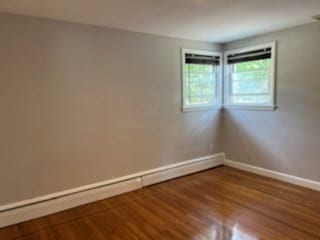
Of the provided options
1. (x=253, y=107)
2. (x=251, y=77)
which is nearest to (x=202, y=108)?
(x=253, y=107)

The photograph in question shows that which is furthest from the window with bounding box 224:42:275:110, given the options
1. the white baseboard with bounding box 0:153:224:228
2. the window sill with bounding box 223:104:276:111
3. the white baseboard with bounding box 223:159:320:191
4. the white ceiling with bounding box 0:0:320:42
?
the white baseboard with bounding box 0:153:224:228

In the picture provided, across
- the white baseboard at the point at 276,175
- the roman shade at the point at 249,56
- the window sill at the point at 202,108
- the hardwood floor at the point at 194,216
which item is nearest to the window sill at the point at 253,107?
the window sill at the point at 202,108

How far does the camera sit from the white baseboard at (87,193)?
2775 millimetres

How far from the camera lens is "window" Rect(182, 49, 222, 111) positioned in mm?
4160

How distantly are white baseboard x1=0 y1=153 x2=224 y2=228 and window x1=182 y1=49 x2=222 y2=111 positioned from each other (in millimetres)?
1013

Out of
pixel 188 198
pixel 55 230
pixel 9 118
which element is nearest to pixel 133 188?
pixel 188 198

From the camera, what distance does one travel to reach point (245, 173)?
425cm

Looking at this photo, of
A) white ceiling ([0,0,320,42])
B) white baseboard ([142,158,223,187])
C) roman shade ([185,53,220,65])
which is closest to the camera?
white ceiling ([0,0,320,42])

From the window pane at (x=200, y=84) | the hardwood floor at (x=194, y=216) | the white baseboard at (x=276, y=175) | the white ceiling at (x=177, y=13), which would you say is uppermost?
the white ceiling at (x=177, y=13)

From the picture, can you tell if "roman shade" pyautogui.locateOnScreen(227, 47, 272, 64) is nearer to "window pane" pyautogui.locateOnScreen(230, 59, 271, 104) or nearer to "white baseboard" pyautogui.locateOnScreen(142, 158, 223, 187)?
"window pane" pyautogui.locateOnScreen(230, 59, 271, 104)

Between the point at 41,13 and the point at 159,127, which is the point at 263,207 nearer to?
the point at 159,127

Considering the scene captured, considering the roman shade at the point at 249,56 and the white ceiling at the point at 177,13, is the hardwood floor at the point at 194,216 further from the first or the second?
the white ceiling at the point at 177,13

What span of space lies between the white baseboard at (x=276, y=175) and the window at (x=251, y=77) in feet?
3.36

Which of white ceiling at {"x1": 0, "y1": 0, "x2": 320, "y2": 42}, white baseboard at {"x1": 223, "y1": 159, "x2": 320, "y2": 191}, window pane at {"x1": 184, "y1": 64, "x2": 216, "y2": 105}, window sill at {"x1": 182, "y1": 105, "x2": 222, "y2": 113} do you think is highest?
white ceiling at {"x1": 0, "y1": 0, "x2": 320, "y2": 42}
